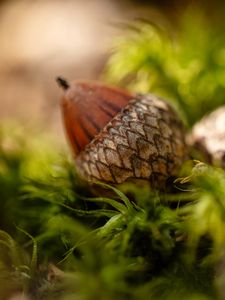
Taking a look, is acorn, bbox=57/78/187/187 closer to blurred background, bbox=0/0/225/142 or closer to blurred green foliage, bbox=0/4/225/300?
blurred green foliage, bbox=0/4/225/300

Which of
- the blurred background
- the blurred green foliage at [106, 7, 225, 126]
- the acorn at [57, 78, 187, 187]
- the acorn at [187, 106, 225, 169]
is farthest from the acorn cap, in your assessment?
the blurred background

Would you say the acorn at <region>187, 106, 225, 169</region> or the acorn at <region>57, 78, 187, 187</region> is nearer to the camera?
the acorn at <region>57, 78, 187, 187</region>

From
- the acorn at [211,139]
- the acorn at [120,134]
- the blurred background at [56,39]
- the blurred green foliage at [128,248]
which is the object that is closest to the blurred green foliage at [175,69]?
the blurred background at [56,39]

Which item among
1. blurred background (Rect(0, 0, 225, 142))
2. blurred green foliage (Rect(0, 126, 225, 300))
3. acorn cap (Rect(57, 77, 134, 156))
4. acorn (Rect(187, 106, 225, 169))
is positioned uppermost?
blurred background (Rect(0, 0, 225, 142))

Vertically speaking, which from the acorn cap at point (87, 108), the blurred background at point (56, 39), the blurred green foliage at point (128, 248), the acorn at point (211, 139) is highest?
the blurred background at point (56, 39)

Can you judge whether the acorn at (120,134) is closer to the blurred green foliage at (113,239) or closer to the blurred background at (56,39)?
the blurred green foliage at (113,239)

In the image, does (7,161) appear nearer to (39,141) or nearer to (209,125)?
(39,141)
